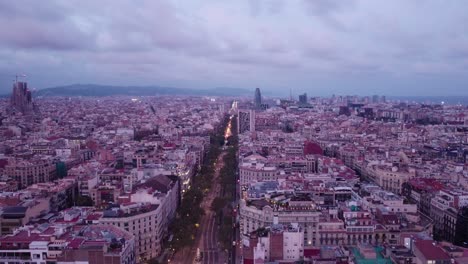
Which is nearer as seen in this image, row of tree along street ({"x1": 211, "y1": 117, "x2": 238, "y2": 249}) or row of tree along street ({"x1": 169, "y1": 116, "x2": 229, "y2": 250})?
row of tree along street ({"x1": 169, "y1": 116, "x2": 229, "y2": 250})

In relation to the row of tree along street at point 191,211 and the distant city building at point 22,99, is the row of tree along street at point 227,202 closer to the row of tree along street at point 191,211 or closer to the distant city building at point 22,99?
the row of tree along street at point 191,211

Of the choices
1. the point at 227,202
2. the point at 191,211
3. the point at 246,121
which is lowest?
the point at 227,202

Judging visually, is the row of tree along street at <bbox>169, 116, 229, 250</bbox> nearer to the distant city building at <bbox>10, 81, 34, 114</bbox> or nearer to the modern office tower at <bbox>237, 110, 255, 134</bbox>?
the modern office tower at <bbox>237, 110, 255, 134</bbox>

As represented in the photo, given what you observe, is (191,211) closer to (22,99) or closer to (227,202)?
(227,202)

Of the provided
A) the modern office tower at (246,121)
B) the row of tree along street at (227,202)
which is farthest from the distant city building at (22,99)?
the row of tree along street at (227,202)

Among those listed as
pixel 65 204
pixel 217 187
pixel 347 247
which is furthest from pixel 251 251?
pixel 217 187

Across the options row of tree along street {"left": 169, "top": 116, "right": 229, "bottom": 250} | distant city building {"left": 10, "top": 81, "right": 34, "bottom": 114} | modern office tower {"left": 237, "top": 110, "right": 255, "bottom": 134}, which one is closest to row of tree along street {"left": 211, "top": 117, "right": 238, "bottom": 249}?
Result: row of tree along street {"left": 169, "top": 116, "right": 229, "bottom": 250}

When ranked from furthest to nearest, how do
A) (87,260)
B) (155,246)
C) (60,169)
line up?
(60,169) < (155,246) < (87,260)

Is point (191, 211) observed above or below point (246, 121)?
below

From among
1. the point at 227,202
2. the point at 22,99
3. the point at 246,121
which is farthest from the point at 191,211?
the point at 22,99

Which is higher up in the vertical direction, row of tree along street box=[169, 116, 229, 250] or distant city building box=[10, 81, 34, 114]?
distant city building box=[10, 81, 34, 114]

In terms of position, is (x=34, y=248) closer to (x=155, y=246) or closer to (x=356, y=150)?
(x=155, y=246)
